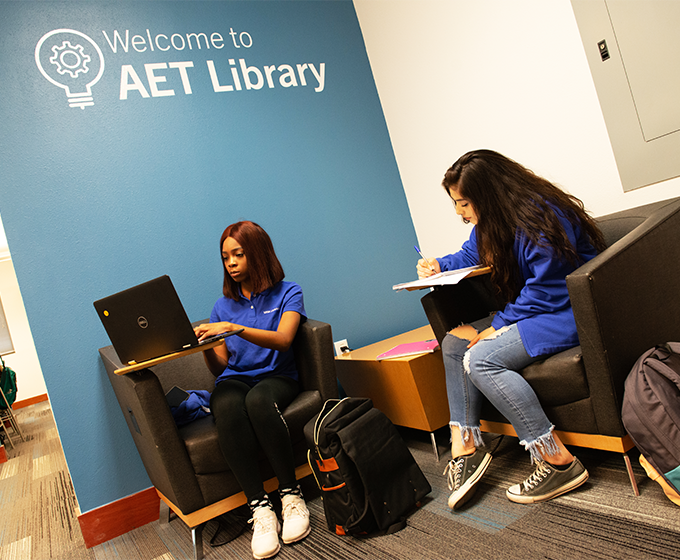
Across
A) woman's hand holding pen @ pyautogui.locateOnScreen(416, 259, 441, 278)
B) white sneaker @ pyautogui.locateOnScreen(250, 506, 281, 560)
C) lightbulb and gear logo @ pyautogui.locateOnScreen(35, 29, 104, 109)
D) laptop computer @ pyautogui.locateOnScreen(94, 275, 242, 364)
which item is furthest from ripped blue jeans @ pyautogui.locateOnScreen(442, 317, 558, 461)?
lightbulb and gear logo @ pyautogui.locateOnScreen(35, 29, 104, 109)

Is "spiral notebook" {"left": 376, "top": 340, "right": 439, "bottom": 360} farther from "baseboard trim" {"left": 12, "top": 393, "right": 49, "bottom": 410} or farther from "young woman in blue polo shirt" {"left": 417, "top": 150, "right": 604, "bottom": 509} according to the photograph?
"baseboard trim" {"left": 12, "top": 393, "right": 49, "bottom": 410}

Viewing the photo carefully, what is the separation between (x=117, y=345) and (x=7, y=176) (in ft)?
3.99

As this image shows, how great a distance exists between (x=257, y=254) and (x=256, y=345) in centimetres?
41

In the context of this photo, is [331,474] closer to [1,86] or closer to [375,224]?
[375,224]

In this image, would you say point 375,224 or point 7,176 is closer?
point 7,176

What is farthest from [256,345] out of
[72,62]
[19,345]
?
[19,345]

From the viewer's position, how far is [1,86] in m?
2.48

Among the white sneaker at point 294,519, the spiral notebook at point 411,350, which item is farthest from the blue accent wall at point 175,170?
the white sneaker at point 294,519

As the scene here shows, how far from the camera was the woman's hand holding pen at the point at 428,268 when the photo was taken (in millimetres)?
2141

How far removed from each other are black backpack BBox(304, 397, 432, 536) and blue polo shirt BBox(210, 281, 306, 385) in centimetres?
46

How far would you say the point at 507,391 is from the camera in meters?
1.65

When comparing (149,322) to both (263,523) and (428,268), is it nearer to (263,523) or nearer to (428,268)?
(263,523)

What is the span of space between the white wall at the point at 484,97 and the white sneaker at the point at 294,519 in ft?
5.99

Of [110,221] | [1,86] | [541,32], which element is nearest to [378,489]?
[110,221]
